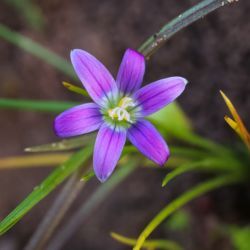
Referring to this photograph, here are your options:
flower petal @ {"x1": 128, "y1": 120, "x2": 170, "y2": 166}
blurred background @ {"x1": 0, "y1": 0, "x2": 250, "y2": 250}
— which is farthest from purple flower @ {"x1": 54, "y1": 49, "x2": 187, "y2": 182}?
blurred background @ {"x1": 0, "y1": 0, "x2": 250, "y2": 250}

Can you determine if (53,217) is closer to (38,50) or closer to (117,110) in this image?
(117,110)

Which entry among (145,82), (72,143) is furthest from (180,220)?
(72,143)

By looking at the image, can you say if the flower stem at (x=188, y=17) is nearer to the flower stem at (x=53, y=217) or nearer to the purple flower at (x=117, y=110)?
the purple flower at (x=117, y=110)

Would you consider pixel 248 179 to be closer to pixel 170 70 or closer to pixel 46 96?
pixel 170 70

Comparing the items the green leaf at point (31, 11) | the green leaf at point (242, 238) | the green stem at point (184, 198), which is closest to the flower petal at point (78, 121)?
the green stem at point (184, 198)

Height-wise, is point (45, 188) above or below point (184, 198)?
above

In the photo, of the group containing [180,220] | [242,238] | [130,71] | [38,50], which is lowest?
[242,238]
